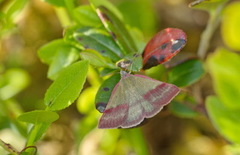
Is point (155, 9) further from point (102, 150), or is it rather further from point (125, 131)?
point (125, 131)

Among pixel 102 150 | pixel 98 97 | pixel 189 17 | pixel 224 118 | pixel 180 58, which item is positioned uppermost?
pixel 98 97

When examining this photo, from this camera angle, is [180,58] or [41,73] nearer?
[180,58]

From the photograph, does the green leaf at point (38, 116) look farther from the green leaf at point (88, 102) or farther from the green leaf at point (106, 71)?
the green leaf at point (88, 102)

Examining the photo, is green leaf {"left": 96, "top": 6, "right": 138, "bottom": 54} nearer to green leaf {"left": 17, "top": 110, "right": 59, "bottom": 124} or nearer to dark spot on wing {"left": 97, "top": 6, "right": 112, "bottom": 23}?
dark spot on wing {"left": 97, "top": 6, "right": 112, "bottom": 23}

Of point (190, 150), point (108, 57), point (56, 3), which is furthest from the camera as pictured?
point (190, 150)

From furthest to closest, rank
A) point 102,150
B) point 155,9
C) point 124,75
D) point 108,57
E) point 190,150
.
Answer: point 155,9
point 190,150
point 102,150
point 108,57
point 124,75

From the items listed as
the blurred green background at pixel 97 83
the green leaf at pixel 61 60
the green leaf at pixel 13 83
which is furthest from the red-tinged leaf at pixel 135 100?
the green leaf at pixel 13 83

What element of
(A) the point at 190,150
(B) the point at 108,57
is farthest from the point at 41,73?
(B) the point at 108,57
